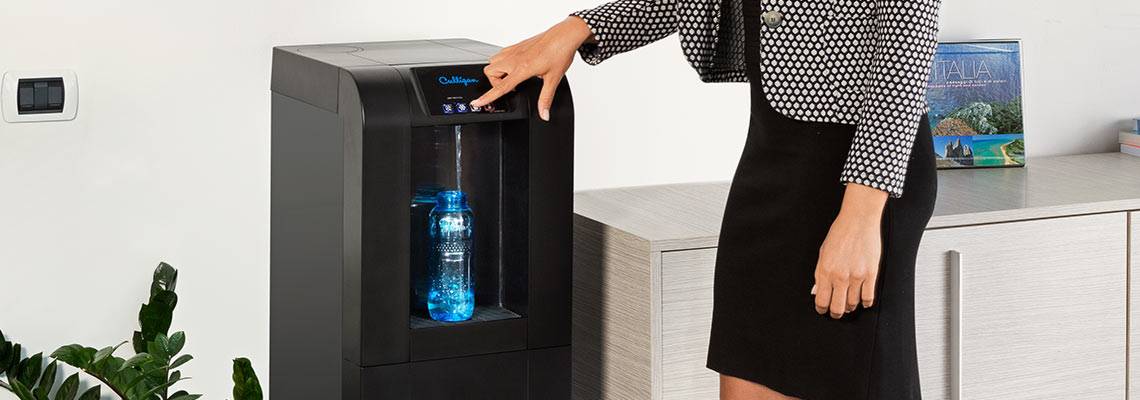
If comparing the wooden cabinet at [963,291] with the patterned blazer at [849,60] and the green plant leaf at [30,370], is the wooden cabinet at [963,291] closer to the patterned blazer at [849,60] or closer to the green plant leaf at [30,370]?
the patterned blazer at [849,60]

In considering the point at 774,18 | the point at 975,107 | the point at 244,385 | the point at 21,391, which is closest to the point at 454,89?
the point at 774,18

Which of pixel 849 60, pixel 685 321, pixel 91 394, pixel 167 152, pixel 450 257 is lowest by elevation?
pixel 91 394

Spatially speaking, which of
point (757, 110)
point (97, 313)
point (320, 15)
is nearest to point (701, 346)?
point (757, 110)

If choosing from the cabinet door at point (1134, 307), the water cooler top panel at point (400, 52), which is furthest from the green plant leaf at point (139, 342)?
the cabinet door at point (1134, 307)

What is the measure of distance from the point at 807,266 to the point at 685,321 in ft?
1.61

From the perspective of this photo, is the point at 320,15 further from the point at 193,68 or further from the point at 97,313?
the point at 97,313

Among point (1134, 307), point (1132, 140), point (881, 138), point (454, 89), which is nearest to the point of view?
point (881, 138)

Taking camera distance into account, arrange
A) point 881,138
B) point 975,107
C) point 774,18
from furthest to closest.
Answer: point 975,107 → point 774,18 → point 881,138

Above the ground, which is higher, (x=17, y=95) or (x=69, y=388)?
(x=17, y=95)

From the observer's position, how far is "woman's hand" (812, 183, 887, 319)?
1448 millimetres

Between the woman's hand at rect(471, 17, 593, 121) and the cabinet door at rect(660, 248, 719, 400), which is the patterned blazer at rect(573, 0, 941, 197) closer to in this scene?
the woman's hand at rect(471, 17, 593, 121)

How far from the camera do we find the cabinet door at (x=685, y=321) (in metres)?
1.99

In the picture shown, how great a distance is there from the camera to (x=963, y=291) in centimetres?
219

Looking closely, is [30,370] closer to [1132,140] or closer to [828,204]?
[828,204]
